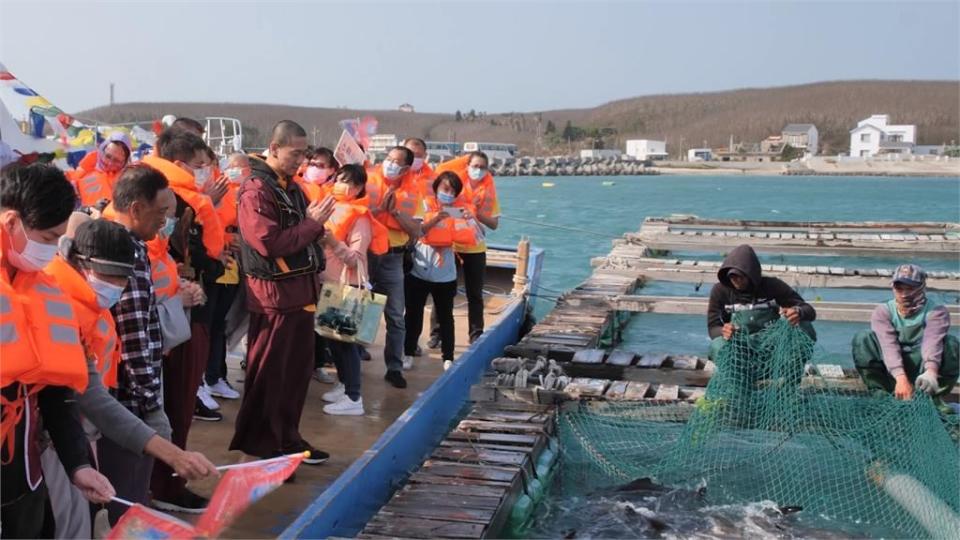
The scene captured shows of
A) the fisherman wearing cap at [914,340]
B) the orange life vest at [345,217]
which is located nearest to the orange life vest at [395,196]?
the orange life vest at [345,217]

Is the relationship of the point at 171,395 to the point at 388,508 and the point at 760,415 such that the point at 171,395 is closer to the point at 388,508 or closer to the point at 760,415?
the point at 388,508

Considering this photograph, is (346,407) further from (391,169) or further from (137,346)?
(137,346)

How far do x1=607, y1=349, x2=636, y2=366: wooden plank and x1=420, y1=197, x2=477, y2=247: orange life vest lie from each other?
1518 mm

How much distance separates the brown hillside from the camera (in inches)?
5138

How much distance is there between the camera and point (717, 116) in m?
149

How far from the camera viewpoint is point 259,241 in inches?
181

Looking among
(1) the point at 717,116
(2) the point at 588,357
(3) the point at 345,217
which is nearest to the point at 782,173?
(1) the point at 717,116

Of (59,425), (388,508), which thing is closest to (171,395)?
(388,508)

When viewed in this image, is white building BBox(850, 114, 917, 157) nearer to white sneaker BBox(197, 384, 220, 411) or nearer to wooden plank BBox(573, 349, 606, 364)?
wooden plank BBox(573, 349, 606, 364)

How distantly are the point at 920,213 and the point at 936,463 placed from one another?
157 ft

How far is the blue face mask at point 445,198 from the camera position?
744 cm

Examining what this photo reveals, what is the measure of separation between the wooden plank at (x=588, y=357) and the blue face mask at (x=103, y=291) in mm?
4164

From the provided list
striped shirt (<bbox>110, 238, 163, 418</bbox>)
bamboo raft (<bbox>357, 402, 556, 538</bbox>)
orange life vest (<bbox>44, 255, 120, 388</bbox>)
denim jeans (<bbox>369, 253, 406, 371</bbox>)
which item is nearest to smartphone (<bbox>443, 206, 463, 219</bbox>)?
denim jeans (<bbox>369, 253, 406, 371</bbox>)

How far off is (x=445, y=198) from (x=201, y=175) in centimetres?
271
